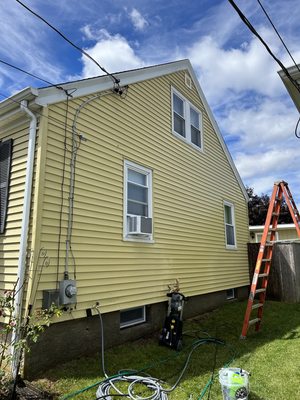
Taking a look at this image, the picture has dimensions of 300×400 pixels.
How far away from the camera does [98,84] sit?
20.5ft

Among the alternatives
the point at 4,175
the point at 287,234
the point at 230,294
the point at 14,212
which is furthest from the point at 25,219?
the point at 287,234

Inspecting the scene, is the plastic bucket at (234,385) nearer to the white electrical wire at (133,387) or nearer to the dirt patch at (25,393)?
the white electrical wire at (133,387)

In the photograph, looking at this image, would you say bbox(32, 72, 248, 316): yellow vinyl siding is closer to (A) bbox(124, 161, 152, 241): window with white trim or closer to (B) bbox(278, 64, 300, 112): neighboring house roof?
(A) bbox(124, 161, 152, 241): window with white trim

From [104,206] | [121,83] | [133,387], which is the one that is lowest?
[133,387]

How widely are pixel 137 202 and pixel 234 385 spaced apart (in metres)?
4.16

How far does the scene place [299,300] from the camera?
33.7ft

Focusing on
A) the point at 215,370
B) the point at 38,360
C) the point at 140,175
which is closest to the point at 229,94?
the point at 140,175

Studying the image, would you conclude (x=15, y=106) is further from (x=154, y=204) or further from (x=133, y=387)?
(x=133, y=387)

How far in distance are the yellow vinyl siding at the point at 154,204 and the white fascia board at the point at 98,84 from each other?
18cm

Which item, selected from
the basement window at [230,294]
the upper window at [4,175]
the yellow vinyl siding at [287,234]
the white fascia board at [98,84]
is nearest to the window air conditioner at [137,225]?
the upper window at [4,175]

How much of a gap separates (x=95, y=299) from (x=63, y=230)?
1.40 m

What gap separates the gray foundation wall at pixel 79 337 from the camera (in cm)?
441

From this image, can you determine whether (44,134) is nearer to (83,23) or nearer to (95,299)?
(83,23)

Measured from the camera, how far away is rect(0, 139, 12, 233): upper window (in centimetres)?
524
